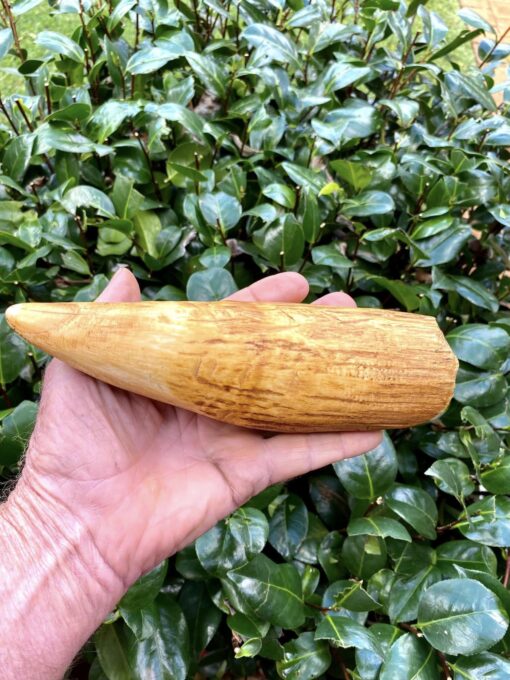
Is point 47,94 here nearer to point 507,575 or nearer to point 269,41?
point 269,41

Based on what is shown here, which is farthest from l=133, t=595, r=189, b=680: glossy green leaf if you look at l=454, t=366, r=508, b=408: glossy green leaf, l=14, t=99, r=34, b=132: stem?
l=14, t=99, r=34, b=132: stem

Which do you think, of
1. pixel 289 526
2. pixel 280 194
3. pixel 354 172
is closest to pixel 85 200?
pixel 280 194

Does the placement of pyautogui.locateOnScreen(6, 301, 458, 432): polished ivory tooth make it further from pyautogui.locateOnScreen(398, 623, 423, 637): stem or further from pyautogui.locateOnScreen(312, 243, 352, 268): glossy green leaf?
pyautogui.locateOnScreen(398, 623, 423, 637): stem

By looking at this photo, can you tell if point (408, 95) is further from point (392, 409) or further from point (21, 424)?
point (21, 424)

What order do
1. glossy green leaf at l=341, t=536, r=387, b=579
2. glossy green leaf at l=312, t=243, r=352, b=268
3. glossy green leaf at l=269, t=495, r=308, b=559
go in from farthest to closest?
glossy green leaf at l=312, t=243, r=352, b=268, glossy green leaf at l=269, t=495, r=308, b=559, glossy green leaf at l=341, t=536, r=387, b=579

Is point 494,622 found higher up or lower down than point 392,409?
lower down

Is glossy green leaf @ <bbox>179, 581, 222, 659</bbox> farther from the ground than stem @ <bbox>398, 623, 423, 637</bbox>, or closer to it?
farther from the ground

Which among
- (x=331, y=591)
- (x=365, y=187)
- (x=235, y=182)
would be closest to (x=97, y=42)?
(x=235, y=182)
